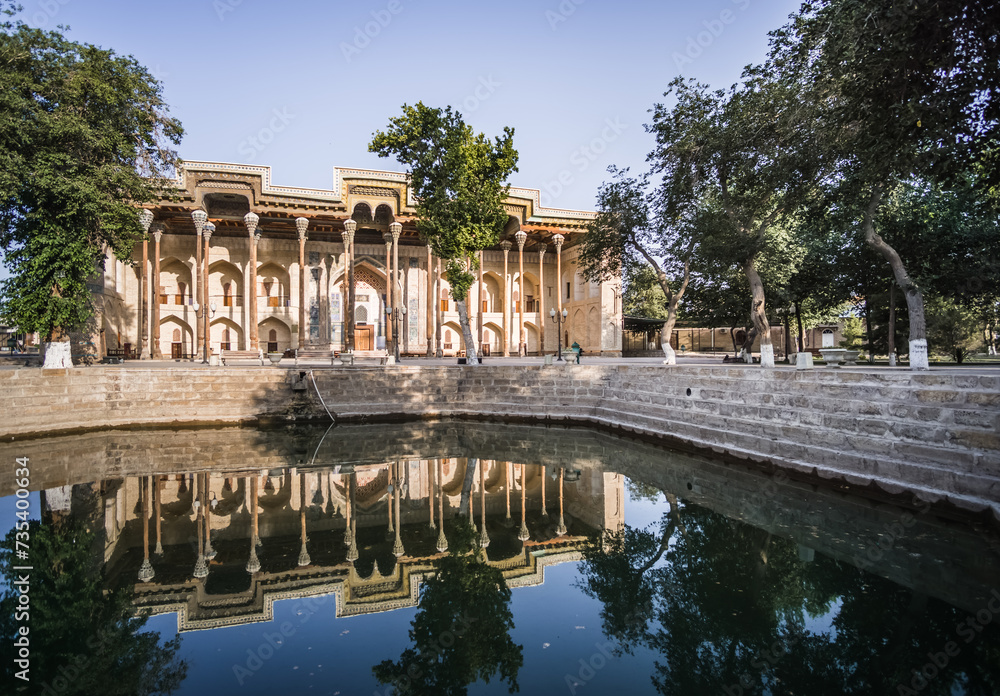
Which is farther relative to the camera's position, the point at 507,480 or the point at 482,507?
the point at 507,480

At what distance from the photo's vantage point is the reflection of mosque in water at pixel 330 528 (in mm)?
5328

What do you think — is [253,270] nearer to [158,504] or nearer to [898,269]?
[158,504]

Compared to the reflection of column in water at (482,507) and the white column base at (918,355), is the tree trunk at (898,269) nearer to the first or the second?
the white column base at (918,355)

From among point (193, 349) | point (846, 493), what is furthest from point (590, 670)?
point (193, 349)

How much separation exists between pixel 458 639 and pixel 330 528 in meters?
3.37

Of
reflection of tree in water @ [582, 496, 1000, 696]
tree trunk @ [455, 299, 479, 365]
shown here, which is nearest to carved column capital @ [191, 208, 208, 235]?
tree trunk @ [455, 299, 479, 365]

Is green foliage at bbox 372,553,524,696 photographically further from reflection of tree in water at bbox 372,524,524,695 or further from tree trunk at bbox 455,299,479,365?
tree trunk at bbox 455,299,479,365

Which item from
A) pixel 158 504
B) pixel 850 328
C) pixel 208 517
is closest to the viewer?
pixel 208 517

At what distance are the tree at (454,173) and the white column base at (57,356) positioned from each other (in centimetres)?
982

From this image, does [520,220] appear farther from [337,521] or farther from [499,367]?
[337,521]

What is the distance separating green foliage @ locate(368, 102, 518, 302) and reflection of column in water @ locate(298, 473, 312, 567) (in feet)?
26.5

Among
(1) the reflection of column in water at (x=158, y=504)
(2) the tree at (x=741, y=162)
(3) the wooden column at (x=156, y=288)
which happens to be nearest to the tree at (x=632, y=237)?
(2) the tree at (x=741, y=162)

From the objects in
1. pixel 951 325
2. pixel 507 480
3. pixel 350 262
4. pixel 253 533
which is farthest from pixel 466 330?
pixel 951 325

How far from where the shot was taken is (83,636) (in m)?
4.45
